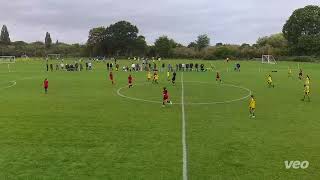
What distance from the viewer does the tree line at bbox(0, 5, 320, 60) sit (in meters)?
138

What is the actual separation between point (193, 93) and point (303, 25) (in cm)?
10142

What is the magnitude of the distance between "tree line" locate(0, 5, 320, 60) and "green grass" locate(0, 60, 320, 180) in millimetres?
99345

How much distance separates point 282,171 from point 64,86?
41.0m

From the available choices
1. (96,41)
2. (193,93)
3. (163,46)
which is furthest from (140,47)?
(193,93)

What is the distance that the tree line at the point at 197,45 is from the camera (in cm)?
13838

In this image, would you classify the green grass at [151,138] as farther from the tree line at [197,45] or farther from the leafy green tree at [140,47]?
the leafy green tree at [140,47]

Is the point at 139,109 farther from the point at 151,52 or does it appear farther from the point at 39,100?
the point at 151,52

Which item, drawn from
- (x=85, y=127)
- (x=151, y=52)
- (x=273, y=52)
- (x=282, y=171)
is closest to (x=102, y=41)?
(x=151, y=52)

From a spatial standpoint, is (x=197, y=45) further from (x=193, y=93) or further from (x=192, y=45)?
(x=193, y=93)

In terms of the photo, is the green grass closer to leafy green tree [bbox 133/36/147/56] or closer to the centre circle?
the centre circle

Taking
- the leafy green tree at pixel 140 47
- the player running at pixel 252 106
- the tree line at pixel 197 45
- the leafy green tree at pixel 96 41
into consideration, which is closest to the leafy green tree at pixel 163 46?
the tree line at pixel 197 45

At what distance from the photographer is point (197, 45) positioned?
604ft

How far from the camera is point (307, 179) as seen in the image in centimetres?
1866

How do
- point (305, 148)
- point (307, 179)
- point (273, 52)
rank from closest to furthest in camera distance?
point (307, 179), point (305, 148), point (273, 52)
